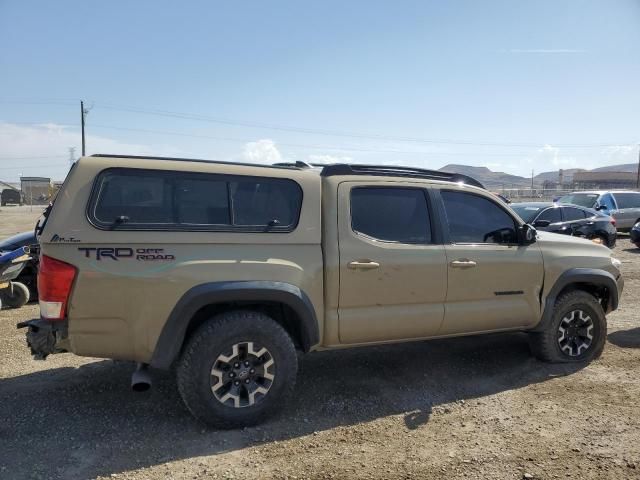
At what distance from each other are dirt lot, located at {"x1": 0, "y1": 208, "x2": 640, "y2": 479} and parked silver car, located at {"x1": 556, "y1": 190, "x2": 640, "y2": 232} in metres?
12.6

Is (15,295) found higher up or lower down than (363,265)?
lower down

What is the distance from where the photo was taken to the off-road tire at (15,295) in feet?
24.1

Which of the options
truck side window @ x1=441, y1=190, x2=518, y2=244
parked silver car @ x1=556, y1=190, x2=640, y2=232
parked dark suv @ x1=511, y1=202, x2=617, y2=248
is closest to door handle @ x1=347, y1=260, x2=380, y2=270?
truck side window @ x1=441, y1=190, x2=518, y2=244

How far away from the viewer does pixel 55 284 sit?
325 centimetres

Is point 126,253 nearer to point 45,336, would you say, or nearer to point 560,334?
point 45,336

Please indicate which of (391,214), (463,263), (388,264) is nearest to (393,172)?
(391,214)

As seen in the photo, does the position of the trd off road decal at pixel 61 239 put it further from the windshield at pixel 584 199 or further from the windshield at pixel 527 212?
the windshield at pixel 584 199

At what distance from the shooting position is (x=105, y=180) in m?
3.43

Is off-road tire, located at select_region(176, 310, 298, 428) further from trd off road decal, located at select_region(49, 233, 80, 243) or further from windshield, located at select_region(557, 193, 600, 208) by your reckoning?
windshield, located at select_region(557, 193, 600, 208)

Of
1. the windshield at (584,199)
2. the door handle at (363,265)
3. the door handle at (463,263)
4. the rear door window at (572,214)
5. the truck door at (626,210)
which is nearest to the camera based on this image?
the door handle at (363,265)

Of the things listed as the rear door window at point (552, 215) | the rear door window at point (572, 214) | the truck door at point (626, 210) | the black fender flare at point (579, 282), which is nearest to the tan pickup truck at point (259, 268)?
the black fender flare at point (579, 282)

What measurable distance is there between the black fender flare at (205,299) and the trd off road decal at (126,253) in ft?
1.05

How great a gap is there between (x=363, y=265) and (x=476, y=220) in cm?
136

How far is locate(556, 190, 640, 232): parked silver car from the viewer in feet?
53.5
